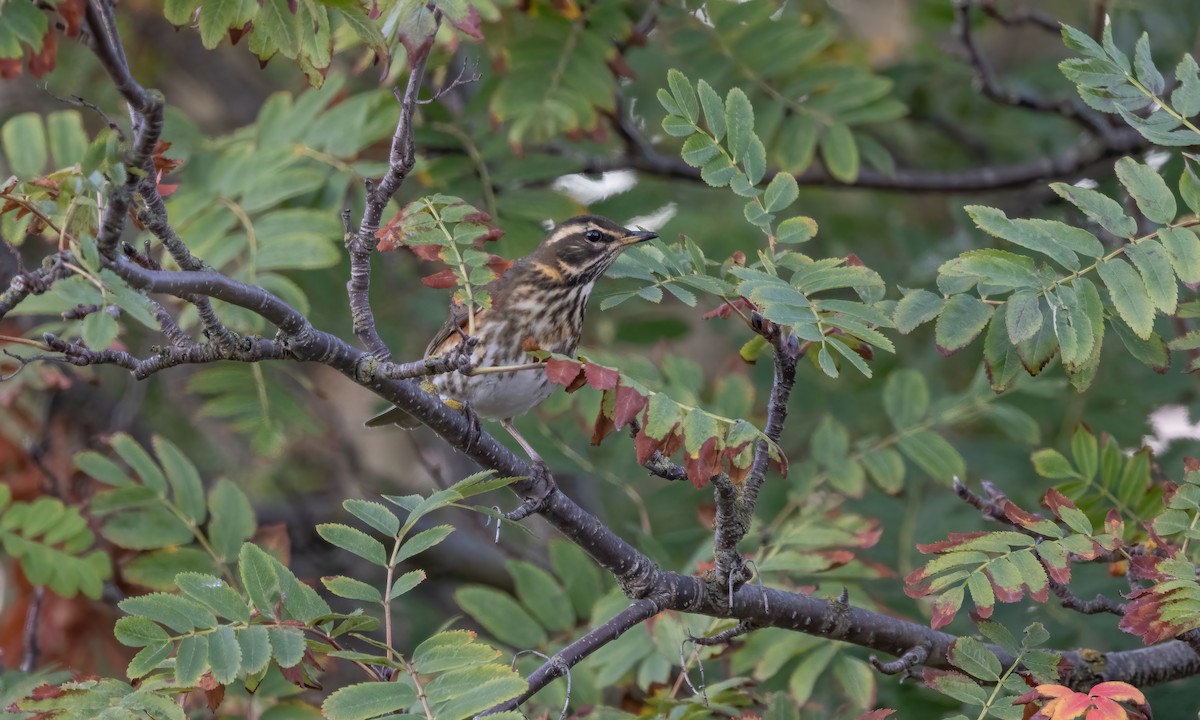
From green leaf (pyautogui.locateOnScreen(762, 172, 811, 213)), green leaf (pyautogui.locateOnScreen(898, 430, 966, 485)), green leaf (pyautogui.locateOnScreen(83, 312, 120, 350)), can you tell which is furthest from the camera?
green leaf (pyautogui.locateOnScreen(898, 430, 966, 485))

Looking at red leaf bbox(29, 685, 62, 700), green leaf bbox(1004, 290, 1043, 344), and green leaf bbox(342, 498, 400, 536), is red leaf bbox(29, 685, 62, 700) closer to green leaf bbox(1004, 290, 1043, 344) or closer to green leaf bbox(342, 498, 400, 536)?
green leaf bbox(342, 498, 400, 536)

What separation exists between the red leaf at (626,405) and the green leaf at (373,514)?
0.59 metres

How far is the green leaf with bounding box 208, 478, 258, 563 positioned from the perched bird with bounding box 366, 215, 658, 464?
0.82 metres

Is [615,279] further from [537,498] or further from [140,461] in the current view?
[140,461]

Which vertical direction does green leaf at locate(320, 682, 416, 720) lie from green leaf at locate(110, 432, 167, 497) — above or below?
above

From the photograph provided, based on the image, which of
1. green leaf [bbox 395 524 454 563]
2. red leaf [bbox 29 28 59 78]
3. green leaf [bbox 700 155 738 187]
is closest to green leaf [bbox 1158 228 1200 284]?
green leaf [bbox 700 155 738 187]

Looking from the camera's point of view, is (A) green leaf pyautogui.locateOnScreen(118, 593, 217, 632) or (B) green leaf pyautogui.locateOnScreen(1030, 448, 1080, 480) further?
(B) green leaf pyautogui.locateOnScreen(1030, 448, 1080, 480)

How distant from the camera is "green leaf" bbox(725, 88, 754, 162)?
3039 millimetres

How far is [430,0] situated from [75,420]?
4.79 metres

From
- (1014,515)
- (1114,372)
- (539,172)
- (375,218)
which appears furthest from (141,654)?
(1114,372)

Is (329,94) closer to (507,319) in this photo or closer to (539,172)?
(539,172)

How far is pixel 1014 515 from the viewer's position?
302cm

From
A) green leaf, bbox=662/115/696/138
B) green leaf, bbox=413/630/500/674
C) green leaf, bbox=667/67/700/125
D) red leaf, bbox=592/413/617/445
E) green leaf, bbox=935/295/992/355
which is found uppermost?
green leaf, bbox=667/67/700/125

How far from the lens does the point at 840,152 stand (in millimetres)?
5160
